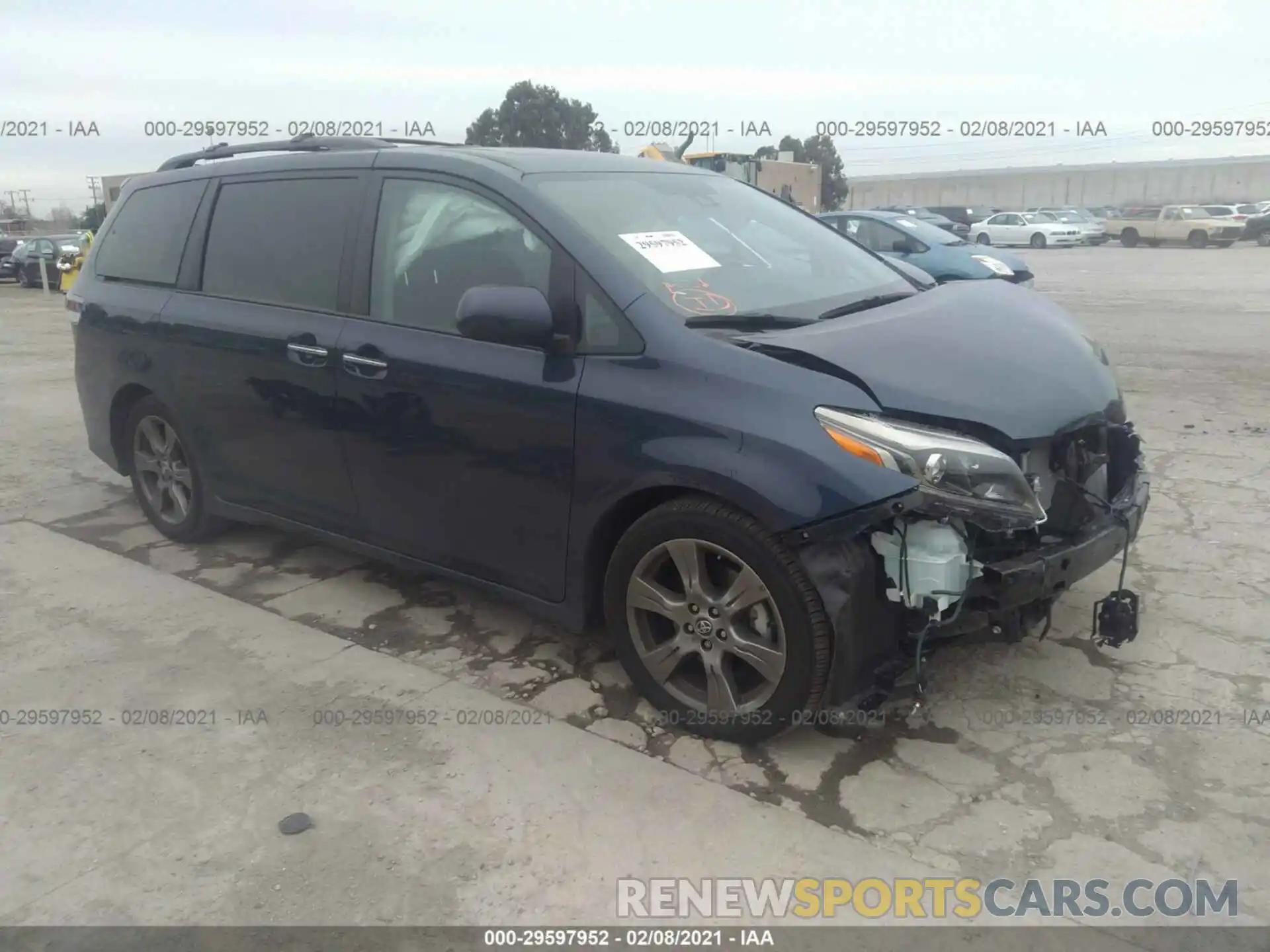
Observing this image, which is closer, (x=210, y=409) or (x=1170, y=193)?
(x=210, y=409)

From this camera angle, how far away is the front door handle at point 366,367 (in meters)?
3.58

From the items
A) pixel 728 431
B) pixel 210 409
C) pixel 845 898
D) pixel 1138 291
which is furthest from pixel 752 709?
pixel 1138 291

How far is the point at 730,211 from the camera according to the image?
3.86 metres

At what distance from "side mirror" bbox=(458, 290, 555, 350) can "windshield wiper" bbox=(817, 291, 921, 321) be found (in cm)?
90

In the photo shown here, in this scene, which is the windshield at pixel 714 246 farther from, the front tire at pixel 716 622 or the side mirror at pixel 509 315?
the front tire at pixel 716 622

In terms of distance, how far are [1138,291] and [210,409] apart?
1617cm

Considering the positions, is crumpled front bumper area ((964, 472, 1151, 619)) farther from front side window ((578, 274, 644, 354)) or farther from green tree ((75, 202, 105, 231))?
green tree ((75, 202, 105, 231))

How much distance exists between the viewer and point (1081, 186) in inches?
2940

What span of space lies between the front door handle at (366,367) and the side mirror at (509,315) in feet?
1.91

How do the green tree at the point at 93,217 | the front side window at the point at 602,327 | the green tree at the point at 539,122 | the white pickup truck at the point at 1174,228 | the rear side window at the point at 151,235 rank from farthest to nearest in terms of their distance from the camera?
the green tree at the point at 539,122, the green tree at the point at 93,217, the white pickup truck at the point at 1174,228, the rear side window at the point at 151,235, the front side window at the point at 602,327

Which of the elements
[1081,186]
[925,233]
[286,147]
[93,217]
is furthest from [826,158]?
[286,147]

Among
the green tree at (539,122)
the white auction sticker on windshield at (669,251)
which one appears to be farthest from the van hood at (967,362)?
the green tree at (539,122)

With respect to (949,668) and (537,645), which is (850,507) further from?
(537,645)

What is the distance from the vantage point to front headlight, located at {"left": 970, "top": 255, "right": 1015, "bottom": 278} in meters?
10.9
